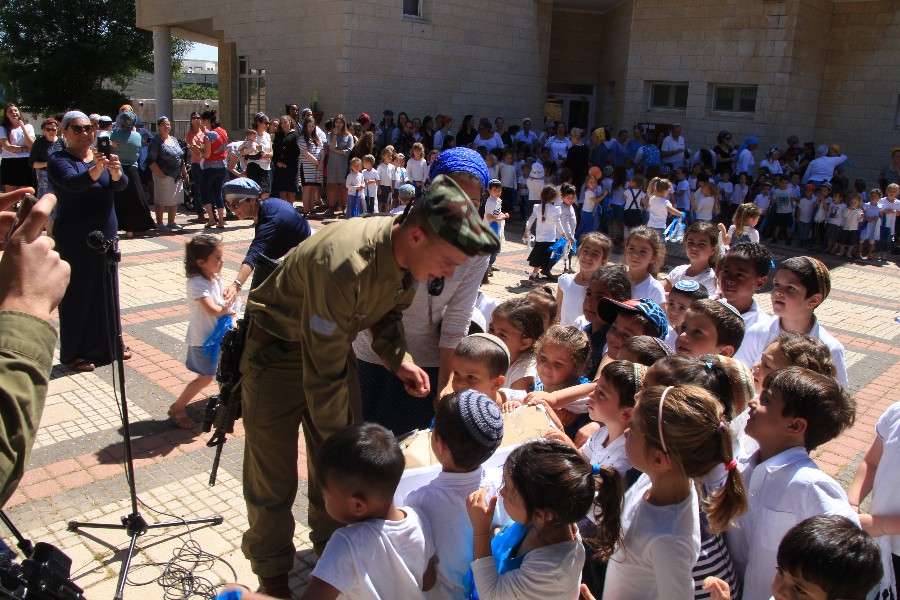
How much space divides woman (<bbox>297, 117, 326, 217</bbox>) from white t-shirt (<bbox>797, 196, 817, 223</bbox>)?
994cm

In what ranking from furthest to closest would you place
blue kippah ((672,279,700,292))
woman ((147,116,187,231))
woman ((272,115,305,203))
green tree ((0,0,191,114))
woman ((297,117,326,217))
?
green tree ((0,0,191,114))
woman ((297,117,326,217))
woman ((272,115,305,203))
woman ((147,116,187,231))
blue kippah ((672,279,700,292))

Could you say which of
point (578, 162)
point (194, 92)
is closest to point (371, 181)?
point (578, 162)

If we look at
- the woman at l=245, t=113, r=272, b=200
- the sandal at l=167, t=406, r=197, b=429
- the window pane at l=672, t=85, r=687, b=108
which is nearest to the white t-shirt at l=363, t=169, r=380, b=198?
the woman at l=245, t=113, r=272, b=200

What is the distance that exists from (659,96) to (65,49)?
24754mm

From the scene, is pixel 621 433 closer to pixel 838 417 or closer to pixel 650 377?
pixel 650 377

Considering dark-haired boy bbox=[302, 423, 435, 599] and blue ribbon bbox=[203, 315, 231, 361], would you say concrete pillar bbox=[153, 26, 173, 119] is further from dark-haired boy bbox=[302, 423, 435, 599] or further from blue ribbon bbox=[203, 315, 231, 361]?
dark-haired boy bbox=[302, 423, 435, 599]

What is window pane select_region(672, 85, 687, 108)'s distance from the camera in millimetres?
18828

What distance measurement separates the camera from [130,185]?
10734 mm

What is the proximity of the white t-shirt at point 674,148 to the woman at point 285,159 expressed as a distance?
8594 mm

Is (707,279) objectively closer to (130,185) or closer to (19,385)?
(19,385)

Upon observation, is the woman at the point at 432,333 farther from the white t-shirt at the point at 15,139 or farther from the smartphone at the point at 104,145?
the white t-shirt at the point at 15,139

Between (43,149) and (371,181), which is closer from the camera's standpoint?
(43,149)

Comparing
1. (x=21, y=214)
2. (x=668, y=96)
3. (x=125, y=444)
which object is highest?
(x=668, y=96)

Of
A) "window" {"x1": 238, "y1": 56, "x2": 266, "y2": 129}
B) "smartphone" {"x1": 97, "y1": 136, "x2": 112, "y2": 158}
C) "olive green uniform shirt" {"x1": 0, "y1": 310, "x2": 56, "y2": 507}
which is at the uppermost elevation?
"window" {"x1": 238, "y1": 56, "x2": 266, "y2": 129}
